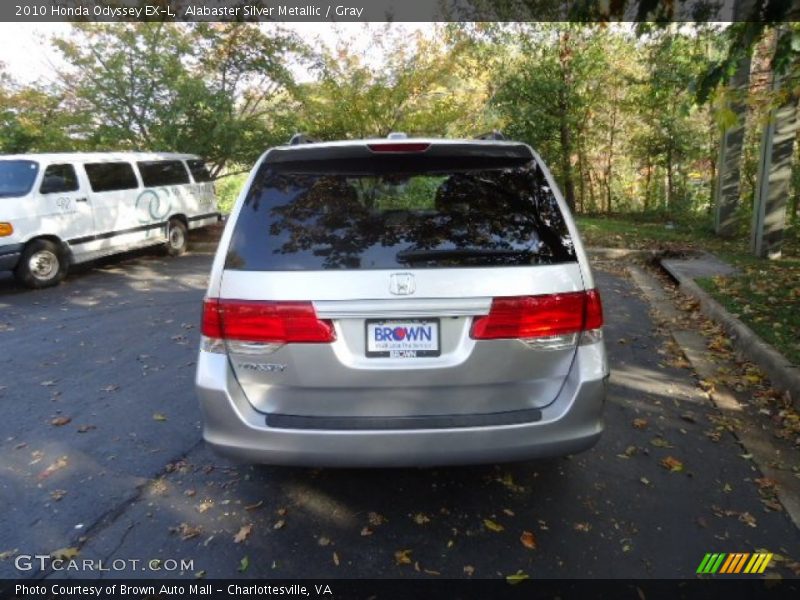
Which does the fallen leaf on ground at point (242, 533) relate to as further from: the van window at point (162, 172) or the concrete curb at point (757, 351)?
the van window at point (162, 172)

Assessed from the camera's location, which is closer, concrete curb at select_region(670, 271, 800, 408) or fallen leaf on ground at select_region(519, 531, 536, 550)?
fallen leaf on ground at select_region(519, 531, 536, 550)

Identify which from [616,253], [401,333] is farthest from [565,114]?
[401,333]

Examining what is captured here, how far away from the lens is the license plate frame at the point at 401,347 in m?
2.45

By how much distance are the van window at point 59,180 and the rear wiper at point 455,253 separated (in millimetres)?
8407

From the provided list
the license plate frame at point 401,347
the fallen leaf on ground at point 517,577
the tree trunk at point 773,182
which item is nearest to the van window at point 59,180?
the license plate frame at point 401,347

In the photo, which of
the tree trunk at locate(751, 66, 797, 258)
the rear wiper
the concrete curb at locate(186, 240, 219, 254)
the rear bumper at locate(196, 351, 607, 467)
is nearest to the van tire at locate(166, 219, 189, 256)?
the concrete curb at locate(186, 240, 219, 254)

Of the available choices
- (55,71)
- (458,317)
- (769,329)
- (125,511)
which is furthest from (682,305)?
(55,71)

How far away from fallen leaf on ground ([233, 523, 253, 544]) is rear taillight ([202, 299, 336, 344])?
3.41 feet

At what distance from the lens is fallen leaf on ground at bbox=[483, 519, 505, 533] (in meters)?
2.83

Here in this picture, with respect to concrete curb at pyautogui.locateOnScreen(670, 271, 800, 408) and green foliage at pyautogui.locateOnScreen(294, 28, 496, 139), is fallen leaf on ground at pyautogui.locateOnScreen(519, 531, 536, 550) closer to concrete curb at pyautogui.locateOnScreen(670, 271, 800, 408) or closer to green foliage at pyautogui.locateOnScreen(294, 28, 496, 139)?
concrete curb at pyautogui.locateOnScreen(670, 271, 800, 408)

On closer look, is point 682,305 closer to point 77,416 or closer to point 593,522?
point 593,522

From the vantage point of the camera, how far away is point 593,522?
2.87 meters

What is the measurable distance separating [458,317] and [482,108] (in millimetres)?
15087

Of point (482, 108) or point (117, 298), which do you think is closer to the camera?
point (117, 298)
